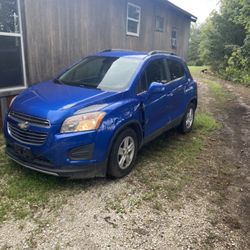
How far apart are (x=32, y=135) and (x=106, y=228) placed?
1.55 metres

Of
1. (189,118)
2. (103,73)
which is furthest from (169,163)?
(189,118)

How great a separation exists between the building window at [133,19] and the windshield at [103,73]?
6530 mm

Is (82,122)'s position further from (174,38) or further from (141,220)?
(174,38)

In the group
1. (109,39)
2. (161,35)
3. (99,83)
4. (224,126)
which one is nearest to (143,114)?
(99,83)

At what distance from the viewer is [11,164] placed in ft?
15.6

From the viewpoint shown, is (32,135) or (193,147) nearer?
(32,135)

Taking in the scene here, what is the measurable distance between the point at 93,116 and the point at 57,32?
497cm

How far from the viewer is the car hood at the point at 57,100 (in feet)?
12.7


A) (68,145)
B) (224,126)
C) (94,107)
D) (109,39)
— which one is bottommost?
(224,126)

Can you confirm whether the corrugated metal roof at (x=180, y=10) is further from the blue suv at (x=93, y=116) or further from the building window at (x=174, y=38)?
the blue suv at (x=93, y=116)

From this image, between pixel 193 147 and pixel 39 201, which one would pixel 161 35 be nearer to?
pixel 193 147

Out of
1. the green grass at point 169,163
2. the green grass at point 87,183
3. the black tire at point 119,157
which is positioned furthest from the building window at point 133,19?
the black tire at point 119,157

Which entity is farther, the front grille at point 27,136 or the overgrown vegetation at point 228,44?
the overgrown vegetation at point 228,44

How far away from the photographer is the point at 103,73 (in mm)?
5043
